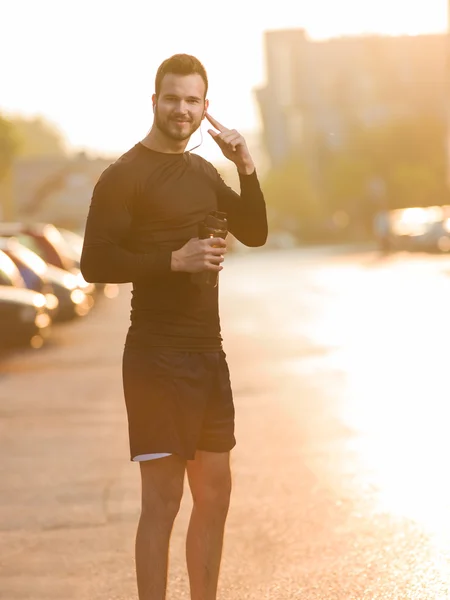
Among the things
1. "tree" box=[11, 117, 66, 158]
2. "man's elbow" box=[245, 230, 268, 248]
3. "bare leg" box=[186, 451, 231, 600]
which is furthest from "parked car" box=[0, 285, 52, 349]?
"tree" box=[11, 117, 66, 158]

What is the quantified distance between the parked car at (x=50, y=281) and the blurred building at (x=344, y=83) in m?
82.4

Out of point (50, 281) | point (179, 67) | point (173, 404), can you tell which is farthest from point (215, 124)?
point (50, 281)

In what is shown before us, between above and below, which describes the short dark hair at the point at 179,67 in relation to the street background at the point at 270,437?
above

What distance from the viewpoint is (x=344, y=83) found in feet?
382

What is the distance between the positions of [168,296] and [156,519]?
2.35ft

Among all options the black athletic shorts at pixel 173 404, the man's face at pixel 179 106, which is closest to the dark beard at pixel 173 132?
the man's face at pixel 179 106

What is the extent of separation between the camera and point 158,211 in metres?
4.49

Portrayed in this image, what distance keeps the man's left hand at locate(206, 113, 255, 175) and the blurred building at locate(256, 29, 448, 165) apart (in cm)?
10010

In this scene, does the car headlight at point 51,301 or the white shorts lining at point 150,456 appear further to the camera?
the car headlight at point 51,301

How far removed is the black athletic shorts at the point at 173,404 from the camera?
178 inches

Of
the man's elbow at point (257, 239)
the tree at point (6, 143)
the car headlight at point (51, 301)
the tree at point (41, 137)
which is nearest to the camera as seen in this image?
the man's elbow at point (257, 239)

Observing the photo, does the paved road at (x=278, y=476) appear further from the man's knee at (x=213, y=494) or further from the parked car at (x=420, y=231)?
the parked car at (x=420, y=231)

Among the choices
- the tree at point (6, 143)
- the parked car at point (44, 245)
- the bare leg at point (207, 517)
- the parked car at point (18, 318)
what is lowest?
the tree at point (6, 143)

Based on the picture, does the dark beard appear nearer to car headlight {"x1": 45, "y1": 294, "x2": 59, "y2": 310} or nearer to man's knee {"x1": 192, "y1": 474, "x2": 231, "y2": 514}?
man's knee {"x1": 192, "y1": 474, "x2": 231, "y2": 514}
